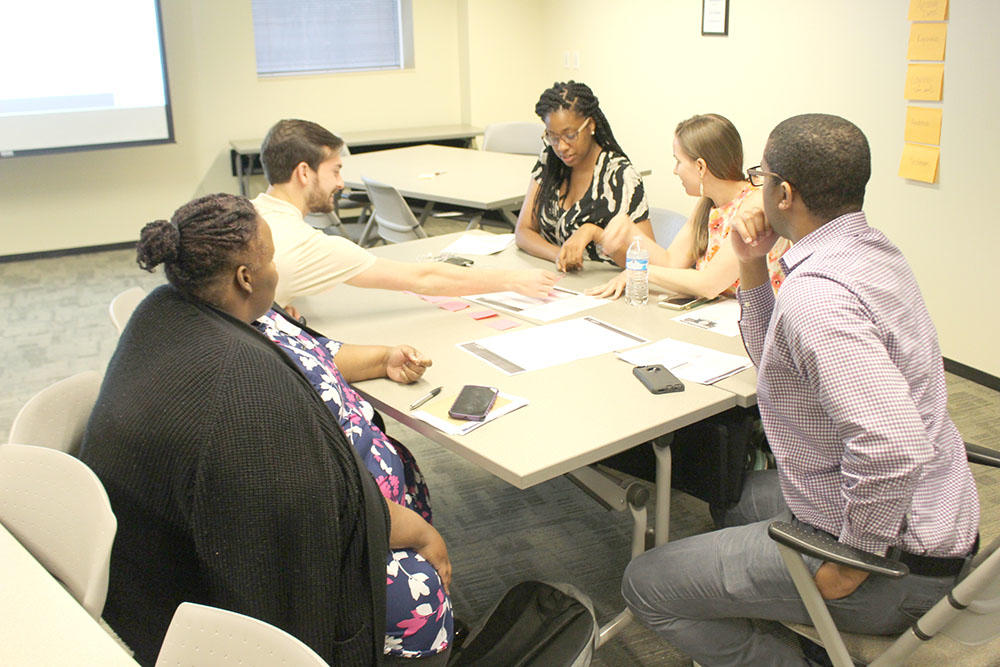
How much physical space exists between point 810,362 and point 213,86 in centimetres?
578

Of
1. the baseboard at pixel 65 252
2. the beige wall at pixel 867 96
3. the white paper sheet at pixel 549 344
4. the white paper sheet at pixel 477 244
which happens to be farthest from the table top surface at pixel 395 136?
the white paper sheet at pixel 549 344

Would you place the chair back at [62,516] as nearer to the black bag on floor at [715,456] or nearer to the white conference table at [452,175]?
the black bag on floor at [715,456]

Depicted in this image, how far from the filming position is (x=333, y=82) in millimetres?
6680

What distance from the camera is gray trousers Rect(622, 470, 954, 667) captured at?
1524 mm

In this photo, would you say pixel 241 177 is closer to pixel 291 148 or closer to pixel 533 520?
pixel 291 148

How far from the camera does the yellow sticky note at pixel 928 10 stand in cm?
360

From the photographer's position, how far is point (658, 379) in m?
2.00

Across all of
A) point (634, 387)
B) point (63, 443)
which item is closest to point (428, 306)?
point (634, 387)

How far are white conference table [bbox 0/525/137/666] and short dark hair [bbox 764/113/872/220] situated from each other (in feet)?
4.46

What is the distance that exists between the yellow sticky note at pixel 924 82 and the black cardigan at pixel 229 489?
3.28 meters

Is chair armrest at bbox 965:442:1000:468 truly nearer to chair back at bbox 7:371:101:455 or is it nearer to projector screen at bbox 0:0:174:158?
chair back at bbox 7:371:101:455

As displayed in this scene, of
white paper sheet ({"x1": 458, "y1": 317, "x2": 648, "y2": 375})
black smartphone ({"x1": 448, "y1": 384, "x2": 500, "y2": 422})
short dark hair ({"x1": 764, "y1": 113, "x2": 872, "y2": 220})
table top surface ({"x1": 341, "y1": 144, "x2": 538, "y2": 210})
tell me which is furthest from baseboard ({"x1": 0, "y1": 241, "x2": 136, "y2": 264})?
short dark hair ({"x1": 764, "y1": 113, "x2": 872, "y2": 220})

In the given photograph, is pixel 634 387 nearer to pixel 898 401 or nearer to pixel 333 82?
pixel 898 401

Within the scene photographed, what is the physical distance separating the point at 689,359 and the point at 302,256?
1.07 metres
